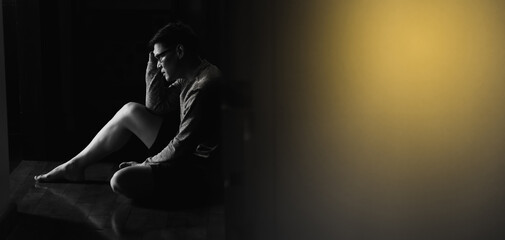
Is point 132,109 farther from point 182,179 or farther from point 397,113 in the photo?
point 397,113

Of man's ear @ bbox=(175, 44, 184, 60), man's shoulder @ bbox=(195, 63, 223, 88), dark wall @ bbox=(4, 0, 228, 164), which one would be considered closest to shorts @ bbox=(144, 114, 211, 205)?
man's shoulder @ bbox=(195, 63, 223, 88)

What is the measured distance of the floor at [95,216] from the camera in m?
3.91

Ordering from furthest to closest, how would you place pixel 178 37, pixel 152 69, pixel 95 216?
pixel 152 69 → pixel 178 37 → pixel 95 216

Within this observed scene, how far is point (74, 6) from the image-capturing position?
5.45 metres

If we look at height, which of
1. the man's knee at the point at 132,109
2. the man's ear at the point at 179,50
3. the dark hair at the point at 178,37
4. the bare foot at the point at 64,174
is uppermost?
the dark hair at the point at 178,37

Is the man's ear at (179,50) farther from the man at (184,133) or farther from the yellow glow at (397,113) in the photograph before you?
the yellow glow at (397,113)

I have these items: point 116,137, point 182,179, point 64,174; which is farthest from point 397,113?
point 64,174

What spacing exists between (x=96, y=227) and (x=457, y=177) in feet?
7.92

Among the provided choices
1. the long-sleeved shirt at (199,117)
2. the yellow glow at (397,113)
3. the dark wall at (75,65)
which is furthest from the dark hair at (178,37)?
the yellow glow at (397,113)

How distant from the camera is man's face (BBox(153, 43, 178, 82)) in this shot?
4.57 meters

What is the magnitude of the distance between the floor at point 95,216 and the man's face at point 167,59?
719 mm

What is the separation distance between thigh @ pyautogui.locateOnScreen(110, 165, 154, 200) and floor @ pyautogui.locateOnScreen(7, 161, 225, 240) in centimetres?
6

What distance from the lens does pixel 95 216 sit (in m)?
4.21

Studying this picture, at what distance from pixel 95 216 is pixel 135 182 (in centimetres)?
34
